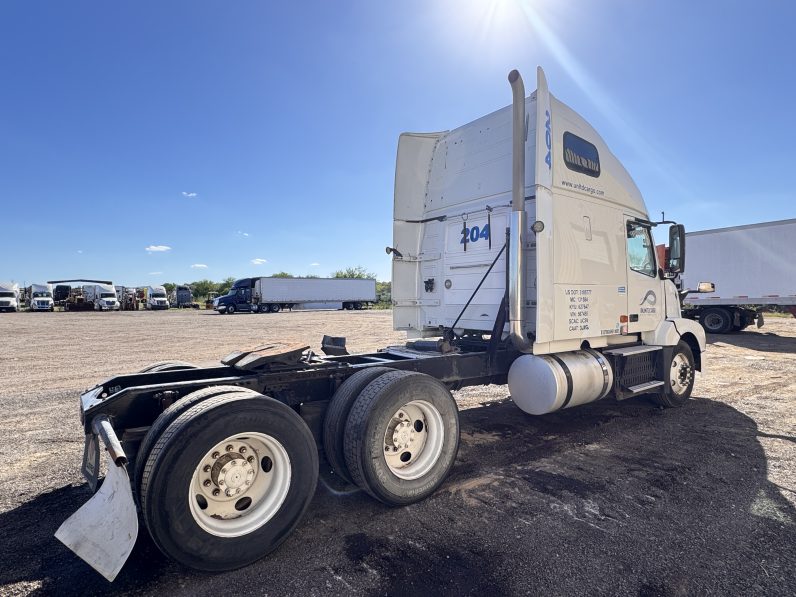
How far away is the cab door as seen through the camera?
20.2 feet

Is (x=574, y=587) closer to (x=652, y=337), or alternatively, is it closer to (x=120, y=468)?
(x=120, y=468)

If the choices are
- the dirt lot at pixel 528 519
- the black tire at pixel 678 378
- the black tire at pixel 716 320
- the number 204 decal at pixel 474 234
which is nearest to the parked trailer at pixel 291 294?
the black tire at pixel 716 320

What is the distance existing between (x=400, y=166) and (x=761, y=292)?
16.6 metres

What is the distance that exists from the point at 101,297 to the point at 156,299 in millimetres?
4804

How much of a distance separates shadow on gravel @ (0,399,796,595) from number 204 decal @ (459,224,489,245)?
2.45 m

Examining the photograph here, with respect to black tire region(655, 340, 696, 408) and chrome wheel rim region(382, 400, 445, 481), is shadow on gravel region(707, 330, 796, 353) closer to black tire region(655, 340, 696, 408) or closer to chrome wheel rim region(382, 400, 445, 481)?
black tire region(655, 340, 696, 408)

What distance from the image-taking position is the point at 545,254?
15.8ft

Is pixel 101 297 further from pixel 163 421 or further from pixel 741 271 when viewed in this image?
pixel 163 421

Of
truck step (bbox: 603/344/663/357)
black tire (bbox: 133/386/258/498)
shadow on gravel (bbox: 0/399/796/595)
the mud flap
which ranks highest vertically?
truck step (bbox: 603/344/663/357)

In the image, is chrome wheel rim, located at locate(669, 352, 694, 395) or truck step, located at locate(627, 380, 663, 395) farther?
chrome wheel rim, located at locate(669, 352, 694, 395)

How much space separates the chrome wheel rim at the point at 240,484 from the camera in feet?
9.51

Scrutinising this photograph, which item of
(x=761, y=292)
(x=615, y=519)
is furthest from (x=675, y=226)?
(x=761, y=292)

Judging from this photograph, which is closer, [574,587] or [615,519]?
[574,587]

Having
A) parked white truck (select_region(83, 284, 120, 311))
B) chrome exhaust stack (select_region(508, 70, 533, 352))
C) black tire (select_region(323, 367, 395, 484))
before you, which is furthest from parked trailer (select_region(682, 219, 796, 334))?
parked white truck (select_region(83, 284, 120, 311))
